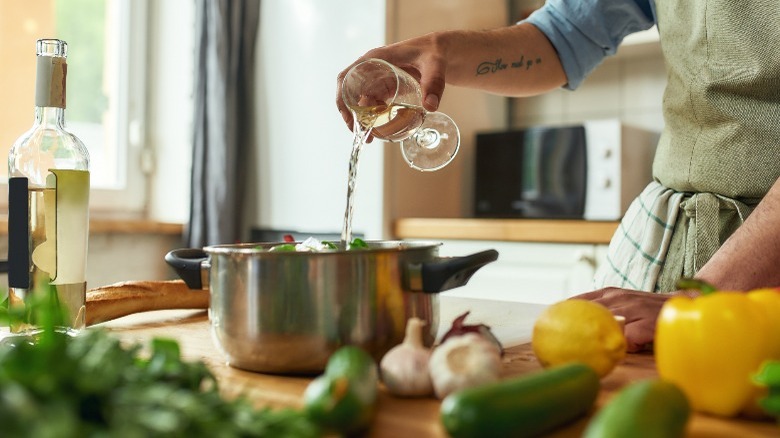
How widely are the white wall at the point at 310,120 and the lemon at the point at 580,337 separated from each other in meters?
1.71

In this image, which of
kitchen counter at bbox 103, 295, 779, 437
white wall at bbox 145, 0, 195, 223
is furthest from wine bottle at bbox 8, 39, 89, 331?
white wall at bbox 145, 0, 195, 223

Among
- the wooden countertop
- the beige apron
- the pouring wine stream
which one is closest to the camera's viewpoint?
the pouring wine stream

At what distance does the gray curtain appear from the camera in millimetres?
2578

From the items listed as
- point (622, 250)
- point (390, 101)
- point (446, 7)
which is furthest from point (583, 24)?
point (446, 7)

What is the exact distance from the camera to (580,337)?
1.97ft

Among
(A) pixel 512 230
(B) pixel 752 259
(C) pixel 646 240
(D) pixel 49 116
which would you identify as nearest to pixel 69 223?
(D) pixel 49 116

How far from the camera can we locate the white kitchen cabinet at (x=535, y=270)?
6.54ft

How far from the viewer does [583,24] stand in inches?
57.2

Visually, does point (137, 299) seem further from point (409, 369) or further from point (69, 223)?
point (409, 369)

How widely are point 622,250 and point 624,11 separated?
18.9 inches

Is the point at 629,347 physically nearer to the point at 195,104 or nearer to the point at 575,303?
the point at 575,303

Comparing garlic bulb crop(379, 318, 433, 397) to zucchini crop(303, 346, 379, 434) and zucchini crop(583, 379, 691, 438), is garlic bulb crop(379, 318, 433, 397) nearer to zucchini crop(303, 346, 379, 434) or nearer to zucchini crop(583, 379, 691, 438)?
zucchini crop(303, 346, 379, 434)

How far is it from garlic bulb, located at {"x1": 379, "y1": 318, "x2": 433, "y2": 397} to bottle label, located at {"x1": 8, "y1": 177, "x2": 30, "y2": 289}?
437 millimetres

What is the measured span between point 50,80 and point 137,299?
1.15ft
